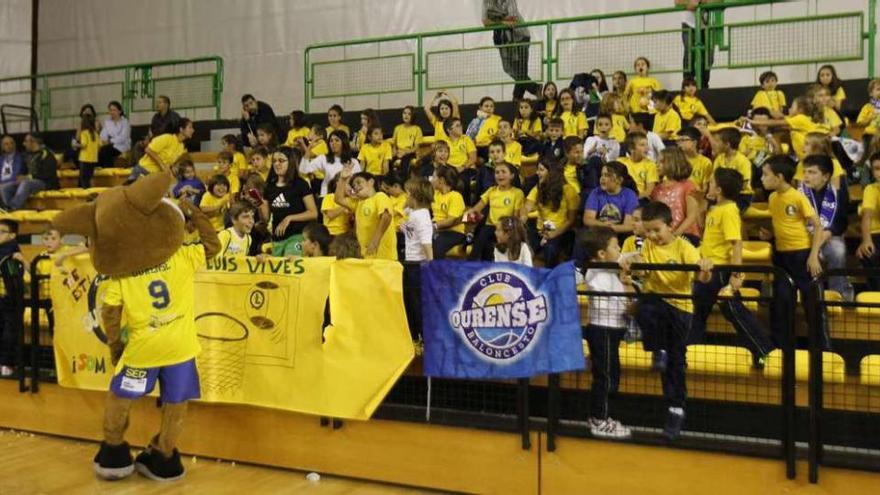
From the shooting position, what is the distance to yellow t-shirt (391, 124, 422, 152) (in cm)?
1223

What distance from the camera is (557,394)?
5234mm

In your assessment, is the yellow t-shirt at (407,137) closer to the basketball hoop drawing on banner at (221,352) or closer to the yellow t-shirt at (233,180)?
the yellow t-shirt at (233,180)

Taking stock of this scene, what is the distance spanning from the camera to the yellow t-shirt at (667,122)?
10.7 m

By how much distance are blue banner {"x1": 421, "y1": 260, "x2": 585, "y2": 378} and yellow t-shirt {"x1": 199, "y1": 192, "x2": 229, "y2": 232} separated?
4854 millimetres

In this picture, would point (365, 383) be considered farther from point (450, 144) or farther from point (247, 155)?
point (247, 155)

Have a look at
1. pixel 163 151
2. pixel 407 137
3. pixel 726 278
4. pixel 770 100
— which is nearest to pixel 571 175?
pixel 726 278

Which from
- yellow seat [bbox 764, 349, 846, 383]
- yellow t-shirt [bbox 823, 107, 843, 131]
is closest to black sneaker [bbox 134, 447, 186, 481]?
yellow seat [bbox 764, 349, 846, 383]

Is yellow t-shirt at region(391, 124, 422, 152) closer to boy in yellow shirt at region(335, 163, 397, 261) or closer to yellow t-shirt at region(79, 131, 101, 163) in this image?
boy in yellow shirt at region(335, 163, 397, 261)

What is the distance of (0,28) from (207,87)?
16.5ft

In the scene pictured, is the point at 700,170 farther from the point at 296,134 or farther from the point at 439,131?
the point at 296,134

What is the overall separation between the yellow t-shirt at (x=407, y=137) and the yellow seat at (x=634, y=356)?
7.29 m

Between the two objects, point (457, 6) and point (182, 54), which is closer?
point (457, 6)

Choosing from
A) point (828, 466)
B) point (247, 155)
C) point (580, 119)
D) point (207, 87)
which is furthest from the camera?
point (207, 87)

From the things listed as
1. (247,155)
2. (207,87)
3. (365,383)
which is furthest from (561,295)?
(207,87)
